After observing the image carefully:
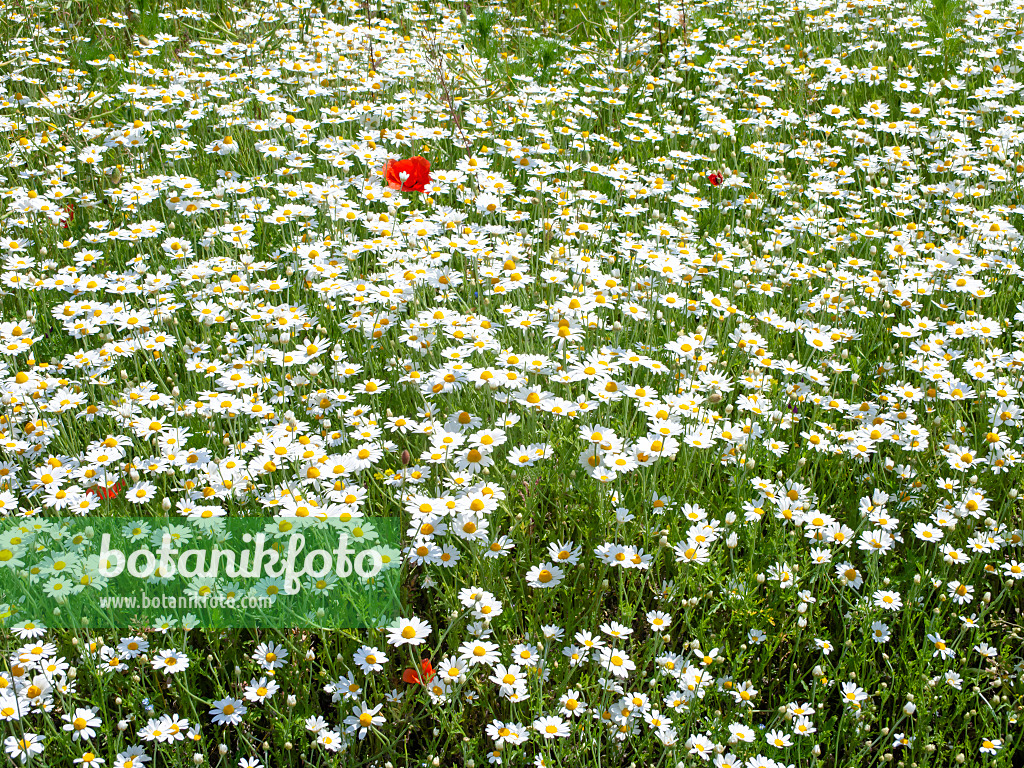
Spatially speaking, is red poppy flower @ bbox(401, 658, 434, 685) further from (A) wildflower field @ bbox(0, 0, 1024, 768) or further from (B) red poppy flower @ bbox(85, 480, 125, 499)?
(B) red poppy flower @ bbox(85, 480, 125, 499)

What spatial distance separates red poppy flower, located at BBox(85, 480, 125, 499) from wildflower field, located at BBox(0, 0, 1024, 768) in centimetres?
2

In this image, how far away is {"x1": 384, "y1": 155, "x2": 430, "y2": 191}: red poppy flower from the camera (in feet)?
14.1

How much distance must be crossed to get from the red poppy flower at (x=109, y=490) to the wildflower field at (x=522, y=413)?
0.02 metres

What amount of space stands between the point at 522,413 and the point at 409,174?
168cm

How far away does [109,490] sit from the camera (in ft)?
9.23

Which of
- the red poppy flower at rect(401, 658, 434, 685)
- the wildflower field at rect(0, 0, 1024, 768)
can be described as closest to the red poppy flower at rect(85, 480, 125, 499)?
the wildflower field at rect(0, 0, 1024, 768)

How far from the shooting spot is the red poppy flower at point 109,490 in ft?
9.29

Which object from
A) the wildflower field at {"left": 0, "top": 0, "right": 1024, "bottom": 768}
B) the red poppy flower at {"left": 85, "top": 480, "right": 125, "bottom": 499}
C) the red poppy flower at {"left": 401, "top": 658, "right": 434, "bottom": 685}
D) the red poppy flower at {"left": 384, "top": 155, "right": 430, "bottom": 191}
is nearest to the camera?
the red poppy flower at {"left": 401, "top": 658, "right": 434, "bottom": 685}

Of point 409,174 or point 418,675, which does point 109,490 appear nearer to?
point 418,675

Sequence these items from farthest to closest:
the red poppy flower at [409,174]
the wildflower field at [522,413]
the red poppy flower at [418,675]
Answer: the red poppy flower at [409,174] < the wildflower field at [522,413] < the red poppy flower at [418,675]

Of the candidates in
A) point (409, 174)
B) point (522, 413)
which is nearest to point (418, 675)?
point (522, 413)

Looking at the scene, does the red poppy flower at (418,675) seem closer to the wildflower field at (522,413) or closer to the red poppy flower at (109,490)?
the wildflower field at (522,413)

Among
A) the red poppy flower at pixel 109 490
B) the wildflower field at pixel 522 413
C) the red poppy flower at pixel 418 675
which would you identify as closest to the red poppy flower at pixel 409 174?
the wildflower field at pixel 522 413

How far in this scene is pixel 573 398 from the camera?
132 inches
